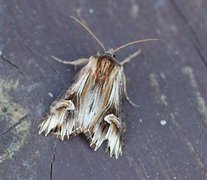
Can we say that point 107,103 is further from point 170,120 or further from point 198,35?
point 198,35

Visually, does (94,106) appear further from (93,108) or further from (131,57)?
(131,57)

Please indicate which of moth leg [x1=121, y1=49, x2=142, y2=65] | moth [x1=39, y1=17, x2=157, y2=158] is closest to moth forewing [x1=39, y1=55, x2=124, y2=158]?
moth [x1=39, y1=17, x2=157, y2=158]

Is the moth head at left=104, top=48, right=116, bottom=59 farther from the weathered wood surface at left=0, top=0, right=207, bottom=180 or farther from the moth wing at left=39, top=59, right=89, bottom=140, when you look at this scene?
the moth wing at left=39, top=59, right=89, bottom=140

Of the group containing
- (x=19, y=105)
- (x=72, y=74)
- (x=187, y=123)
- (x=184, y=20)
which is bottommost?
(x=187, y=123)

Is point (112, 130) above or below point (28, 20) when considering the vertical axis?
below

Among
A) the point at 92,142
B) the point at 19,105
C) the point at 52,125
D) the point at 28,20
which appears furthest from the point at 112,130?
the point at 28,20
